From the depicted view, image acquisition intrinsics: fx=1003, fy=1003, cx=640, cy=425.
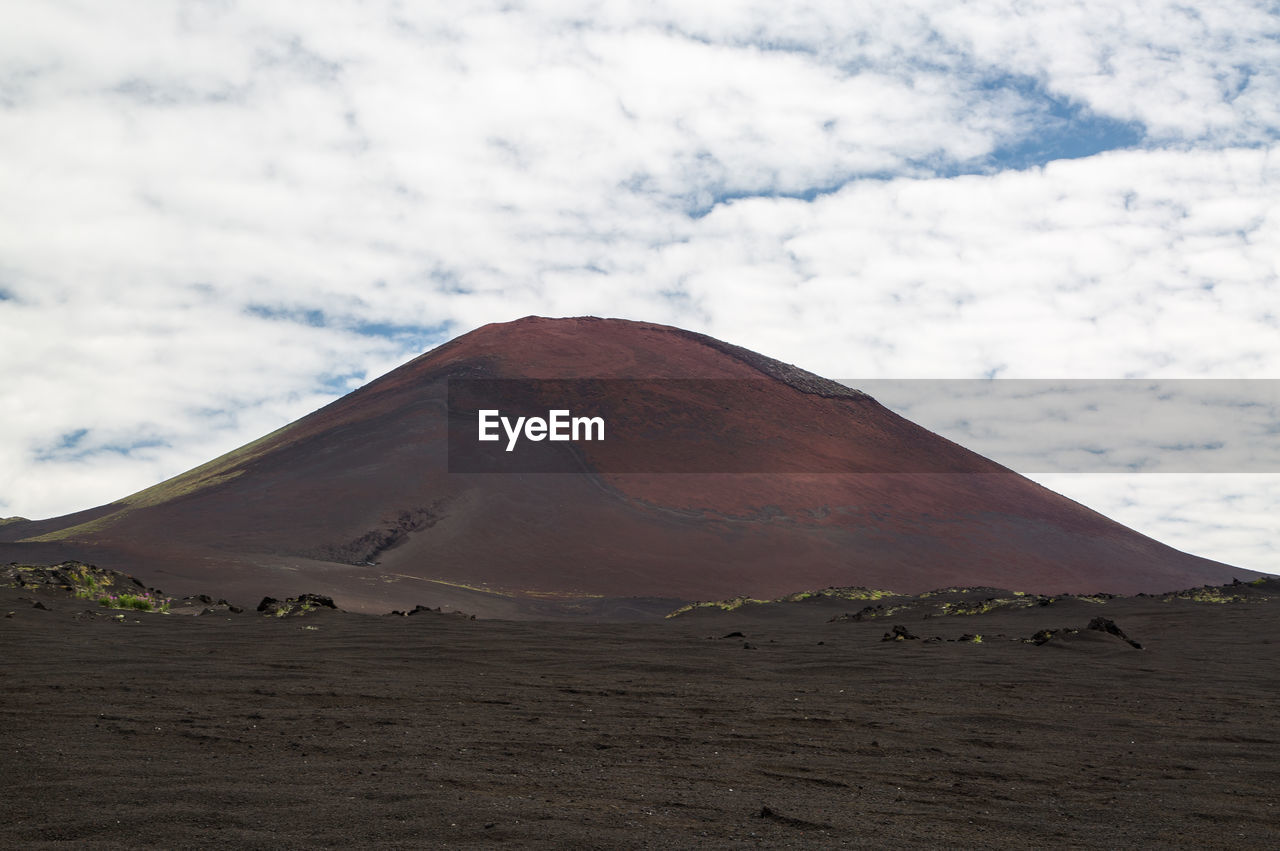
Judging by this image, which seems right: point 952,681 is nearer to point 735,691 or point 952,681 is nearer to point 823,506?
point 735,691

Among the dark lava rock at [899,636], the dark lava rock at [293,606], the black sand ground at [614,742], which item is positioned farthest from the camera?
the dark lava rock at [293,606]

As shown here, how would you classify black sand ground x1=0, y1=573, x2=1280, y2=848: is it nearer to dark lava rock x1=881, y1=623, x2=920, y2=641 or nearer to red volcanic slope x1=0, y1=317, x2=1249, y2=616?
dark lava rock x1=881, y1=623, x2=920, y2=641

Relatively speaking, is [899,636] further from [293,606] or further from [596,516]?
[596,516]

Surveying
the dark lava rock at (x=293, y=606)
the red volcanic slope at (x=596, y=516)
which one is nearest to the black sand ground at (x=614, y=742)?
the dark lava rock at (x=293, y=606)

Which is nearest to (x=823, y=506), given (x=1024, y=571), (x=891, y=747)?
(x=1024, y=571)

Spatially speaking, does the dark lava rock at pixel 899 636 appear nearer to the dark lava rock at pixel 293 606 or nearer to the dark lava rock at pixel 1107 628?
the dark lava rock at pixel 1107 628

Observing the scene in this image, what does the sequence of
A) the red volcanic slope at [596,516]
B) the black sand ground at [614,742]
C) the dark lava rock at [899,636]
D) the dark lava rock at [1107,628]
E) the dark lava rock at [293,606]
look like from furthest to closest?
the red volcanic slope at [596,516] < the dark lava rock at [293,606] < the dark lava rock at [899,636] < the dark lava rock at [1107,628] < the black sand ground at [614,742]

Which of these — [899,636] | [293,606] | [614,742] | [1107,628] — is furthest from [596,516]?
[614,742]
